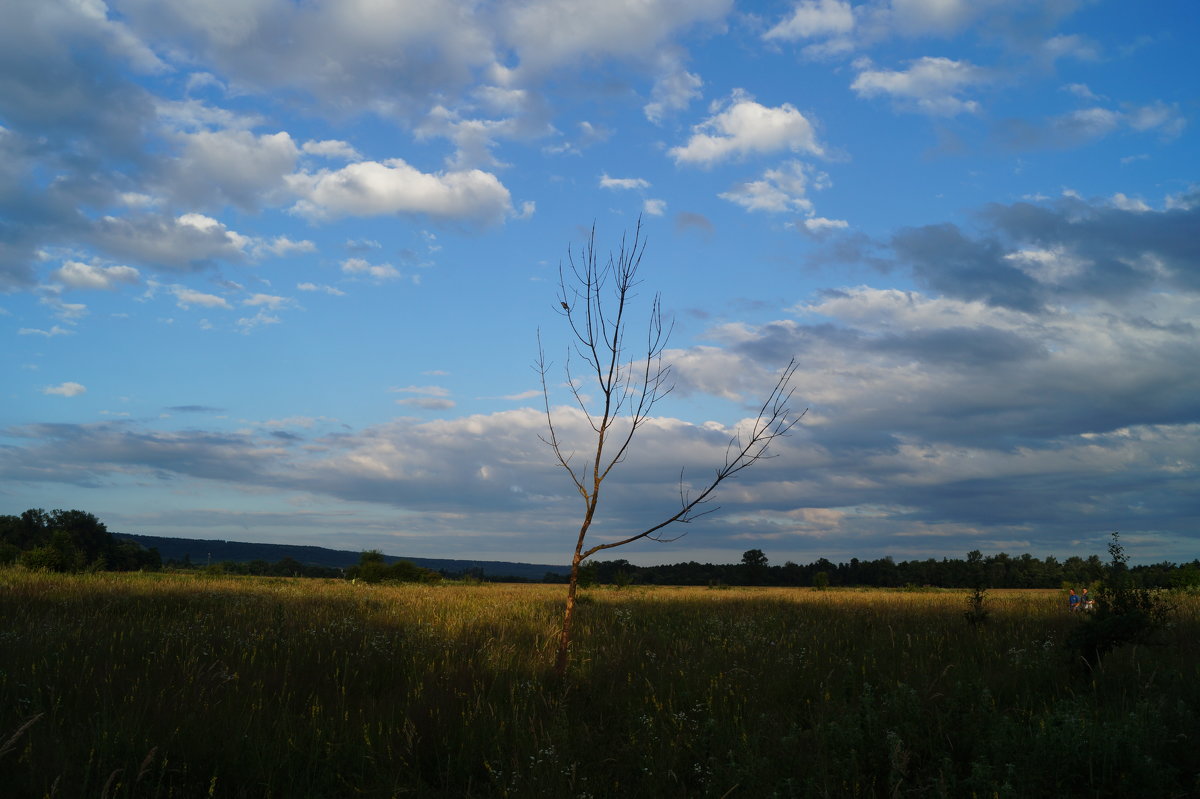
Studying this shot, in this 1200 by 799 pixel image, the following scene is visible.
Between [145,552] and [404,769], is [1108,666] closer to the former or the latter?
[404,769]

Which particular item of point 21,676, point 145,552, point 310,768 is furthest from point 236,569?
point 310,768

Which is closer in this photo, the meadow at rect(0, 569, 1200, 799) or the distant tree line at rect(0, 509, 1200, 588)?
the meadow at rect(0, 569, 1200, 799)

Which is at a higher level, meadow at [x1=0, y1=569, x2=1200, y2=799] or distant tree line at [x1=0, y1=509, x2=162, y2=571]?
meadow at [x1=0, y1=569, x2=1200, y2=799]

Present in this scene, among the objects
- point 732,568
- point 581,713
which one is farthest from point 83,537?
point 581,713

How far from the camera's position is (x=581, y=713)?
6516mm

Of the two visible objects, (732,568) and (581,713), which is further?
(732,568)

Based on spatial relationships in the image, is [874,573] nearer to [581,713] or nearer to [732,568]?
[732,568]

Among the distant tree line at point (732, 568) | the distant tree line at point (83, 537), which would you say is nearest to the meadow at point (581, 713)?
the distant tree line at point (732, 568)

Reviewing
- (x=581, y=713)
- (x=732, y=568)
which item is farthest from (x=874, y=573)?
(x=581, y=713)

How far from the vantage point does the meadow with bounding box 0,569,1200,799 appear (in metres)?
4.64

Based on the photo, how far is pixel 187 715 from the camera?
18.4 ft

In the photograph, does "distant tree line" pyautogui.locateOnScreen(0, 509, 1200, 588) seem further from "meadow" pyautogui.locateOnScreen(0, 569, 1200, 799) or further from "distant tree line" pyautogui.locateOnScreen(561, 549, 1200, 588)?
"meadow" pyautogui.locateOnScreen(0, 569, 1200, 799)

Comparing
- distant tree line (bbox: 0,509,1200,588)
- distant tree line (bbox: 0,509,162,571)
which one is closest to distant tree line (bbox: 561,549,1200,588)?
distant tree line (bbox: 0,509,1200,588)

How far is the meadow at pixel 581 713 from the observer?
4.64m
